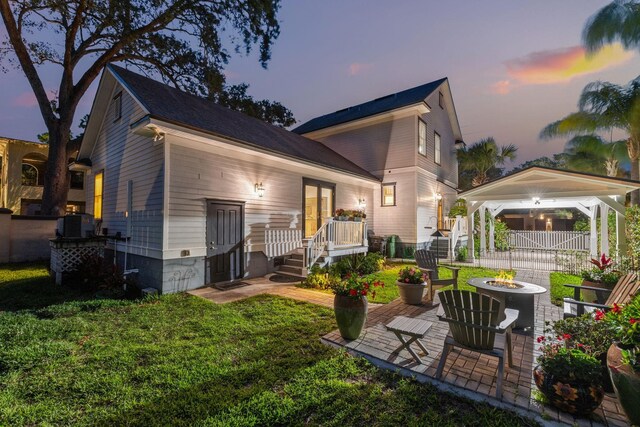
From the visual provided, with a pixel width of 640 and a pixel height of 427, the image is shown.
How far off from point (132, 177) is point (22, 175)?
70.4ft

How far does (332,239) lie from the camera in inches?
386

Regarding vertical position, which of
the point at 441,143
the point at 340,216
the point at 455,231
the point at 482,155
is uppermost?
the point at 482,155

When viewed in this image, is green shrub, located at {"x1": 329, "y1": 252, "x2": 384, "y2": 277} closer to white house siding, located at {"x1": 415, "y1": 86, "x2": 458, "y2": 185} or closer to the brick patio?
the brick patio

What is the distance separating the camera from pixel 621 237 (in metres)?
8.61

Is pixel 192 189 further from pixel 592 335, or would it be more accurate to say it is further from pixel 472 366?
pixel 592 335

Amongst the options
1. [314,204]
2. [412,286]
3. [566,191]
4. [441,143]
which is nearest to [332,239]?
[314,204]

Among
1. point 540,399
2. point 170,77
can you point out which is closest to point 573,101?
point 540,399

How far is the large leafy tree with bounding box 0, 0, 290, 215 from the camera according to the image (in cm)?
1334

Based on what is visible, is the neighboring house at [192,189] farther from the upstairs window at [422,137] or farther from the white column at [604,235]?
the white column at [604,235]

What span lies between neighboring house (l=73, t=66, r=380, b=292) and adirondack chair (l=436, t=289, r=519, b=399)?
19.7ft

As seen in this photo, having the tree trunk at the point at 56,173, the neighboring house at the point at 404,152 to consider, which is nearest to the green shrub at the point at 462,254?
the neighboring house at the point at 404,152

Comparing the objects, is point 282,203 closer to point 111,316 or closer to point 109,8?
point 111,316

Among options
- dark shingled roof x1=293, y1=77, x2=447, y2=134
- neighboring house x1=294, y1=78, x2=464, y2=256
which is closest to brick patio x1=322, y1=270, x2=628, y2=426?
neighboring house x1=294, y1=78, x2=464, y2=256

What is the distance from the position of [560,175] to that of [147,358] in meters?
12.5
